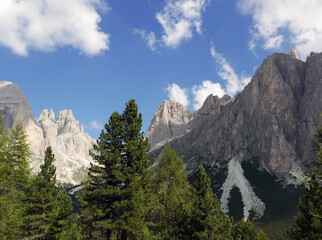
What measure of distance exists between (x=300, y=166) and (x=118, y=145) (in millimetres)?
208243

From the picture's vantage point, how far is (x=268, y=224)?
120688 millimetres

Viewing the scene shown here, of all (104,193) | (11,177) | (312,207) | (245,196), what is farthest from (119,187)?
(245,196)

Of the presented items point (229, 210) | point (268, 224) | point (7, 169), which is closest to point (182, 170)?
point (7, 169)

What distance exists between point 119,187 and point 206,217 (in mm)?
10378

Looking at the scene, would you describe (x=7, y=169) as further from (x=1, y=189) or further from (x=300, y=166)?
(x=300, y=166)

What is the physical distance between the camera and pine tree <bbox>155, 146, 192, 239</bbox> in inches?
1128

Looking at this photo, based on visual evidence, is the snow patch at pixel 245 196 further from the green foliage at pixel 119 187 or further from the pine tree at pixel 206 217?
the green foliage at pixel 119 187

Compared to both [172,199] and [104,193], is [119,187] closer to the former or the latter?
[104,193]

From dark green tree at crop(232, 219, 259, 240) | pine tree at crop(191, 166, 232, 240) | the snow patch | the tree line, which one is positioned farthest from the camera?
the snow patch

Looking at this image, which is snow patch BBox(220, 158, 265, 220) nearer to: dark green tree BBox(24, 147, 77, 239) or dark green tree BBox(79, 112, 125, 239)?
dark green tree BBox(24, 147, 77, 239)

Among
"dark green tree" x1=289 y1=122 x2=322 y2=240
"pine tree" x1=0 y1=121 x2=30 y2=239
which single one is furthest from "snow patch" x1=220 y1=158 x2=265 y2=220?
"pine tree" x1=0 y1=121 x2=30 y2=239

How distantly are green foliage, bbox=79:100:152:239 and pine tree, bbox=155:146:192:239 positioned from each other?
3.85 meters

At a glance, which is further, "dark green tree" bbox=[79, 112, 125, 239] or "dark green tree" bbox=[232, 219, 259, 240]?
"dark green tree" bbox=[232, 219, 259, 240]

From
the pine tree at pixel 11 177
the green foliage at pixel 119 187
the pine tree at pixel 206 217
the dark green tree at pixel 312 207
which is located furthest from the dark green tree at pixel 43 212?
the dark green tree at pixel 312 207
